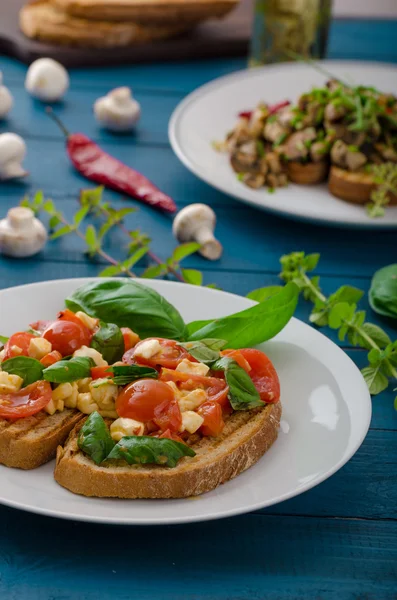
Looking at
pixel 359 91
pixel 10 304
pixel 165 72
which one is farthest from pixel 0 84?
pixel 10 304

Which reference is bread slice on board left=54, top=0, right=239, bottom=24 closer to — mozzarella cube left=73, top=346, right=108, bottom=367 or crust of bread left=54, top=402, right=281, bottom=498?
mozzarella cube left=73, top=346, right=108, bottom=367

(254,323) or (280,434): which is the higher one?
(254,323)

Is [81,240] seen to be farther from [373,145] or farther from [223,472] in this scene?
[223,472]

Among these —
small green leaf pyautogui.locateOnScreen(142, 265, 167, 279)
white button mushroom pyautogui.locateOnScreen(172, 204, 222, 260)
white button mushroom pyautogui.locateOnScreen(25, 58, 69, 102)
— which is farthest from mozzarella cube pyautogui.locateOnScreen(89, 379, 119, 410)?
white button mushroom pyautogui.locateOnScreen(25, 58, 69, 102)

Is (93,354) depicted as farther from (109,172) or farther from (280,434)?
(109,172)

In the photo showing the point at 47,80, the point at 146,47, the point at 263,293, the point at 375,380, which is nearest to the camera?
the point at 375,380

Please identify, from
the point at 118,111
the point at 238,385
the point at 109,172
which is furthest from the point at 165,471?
the point at 118,111
